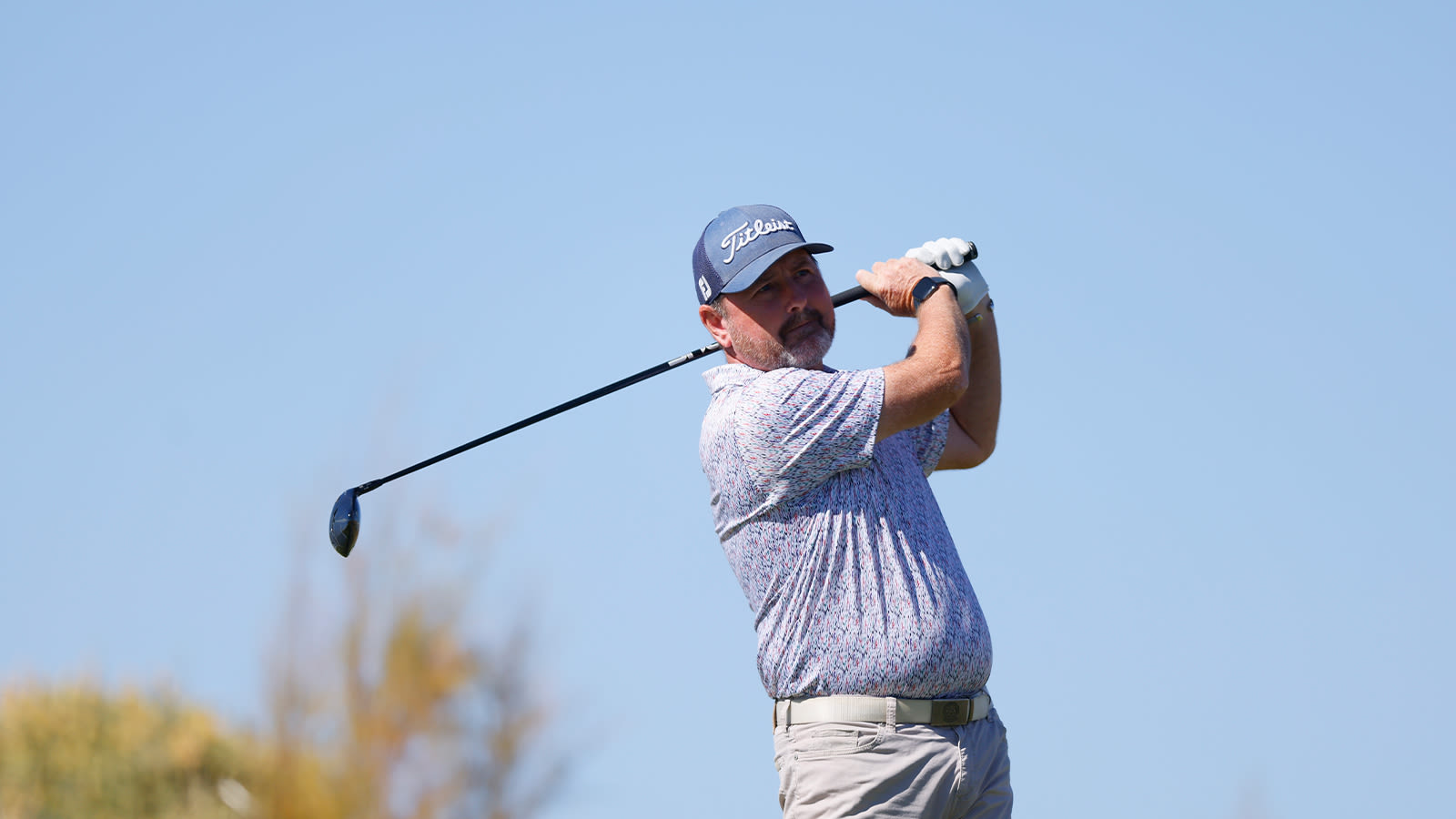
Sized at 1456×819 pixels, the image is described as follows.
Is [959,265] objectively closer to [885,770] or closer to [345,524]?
[885,770]

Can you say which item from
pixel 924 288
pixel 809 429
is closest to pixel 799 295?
pixel 924 288

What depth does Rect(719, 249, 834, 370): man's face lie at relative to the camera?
3.56m

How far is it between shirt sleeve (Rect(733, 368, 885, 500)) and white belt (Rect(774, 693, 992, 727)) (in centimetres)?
48

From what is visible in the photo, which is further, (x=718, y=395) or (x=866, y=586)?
(x=718, y=395)

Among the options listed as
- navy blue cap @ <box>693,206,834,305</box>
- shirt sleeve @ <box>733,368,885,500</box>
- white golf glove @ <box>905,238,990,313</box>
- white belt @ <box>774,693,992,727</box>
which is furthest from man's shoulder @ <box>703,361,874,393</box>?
white belt @ <box>774,693,992,727</box>

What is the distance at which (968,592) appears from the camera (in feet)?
10.8

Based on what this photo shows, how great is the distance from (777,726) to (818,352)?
2.96 feet

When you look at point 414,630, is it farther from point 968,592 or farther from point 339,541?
point 968,592

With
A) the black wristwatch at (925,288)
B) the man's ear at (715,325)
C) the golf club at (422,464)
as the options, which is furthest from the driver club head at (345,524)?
the black wristwatch at (925,288)

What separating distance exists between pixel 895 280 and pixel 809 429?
0.61 m

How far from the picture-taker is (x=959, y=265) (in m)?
3.83

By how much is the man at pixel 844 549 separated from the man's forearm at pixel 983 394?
15.1 inches

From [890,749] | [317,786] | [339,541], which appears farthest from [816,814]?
[317,786]

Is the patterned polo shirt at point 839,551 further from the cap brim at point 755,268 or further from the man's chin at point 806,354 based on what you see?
the cap brim at point 755,268
